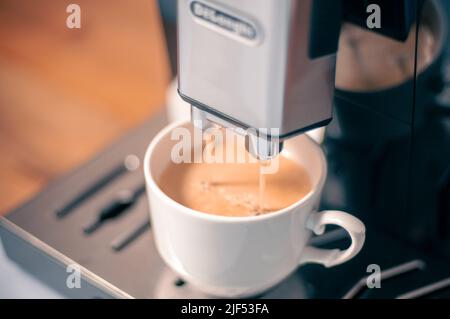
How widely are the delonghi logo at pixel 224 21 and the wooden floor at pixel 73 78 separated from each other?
0.39 metres

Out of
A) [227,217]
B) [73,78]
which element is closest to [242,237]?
[227,217]

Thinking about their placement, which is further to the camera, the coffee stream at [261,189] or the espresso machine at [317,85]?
the coffee stream at [261,189]

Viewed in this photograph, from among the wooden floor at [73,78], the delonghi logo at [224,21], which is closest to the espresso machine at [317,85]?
the delonghi logo at [224,21]

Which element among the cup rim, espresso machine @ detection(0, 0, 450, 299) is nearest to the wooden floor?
espresso machine @ detection(0, 0, 450, 299)

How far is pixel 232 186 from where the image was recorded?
0.45 meters

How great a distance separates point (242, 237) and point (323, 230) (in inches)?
2.2

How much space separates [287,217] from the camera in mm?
402

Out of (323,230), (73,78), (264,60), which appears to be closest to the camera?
(264,60)

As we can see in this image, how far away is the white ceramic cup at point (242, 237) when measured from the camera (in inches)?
15.8

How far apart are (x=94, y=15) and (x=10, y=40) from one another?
119mm

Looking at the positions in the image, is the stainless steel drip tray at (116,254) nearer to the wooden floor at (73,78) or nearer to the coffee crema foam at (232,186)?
the coffee crema foam at (232,186)

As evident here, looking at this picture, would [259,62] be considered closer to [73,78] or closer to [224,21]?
[224,21]

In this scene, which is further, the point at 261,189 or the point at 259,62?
the point at 261,189

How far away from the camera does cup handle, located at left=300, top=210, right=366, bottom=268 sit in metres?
0.41
